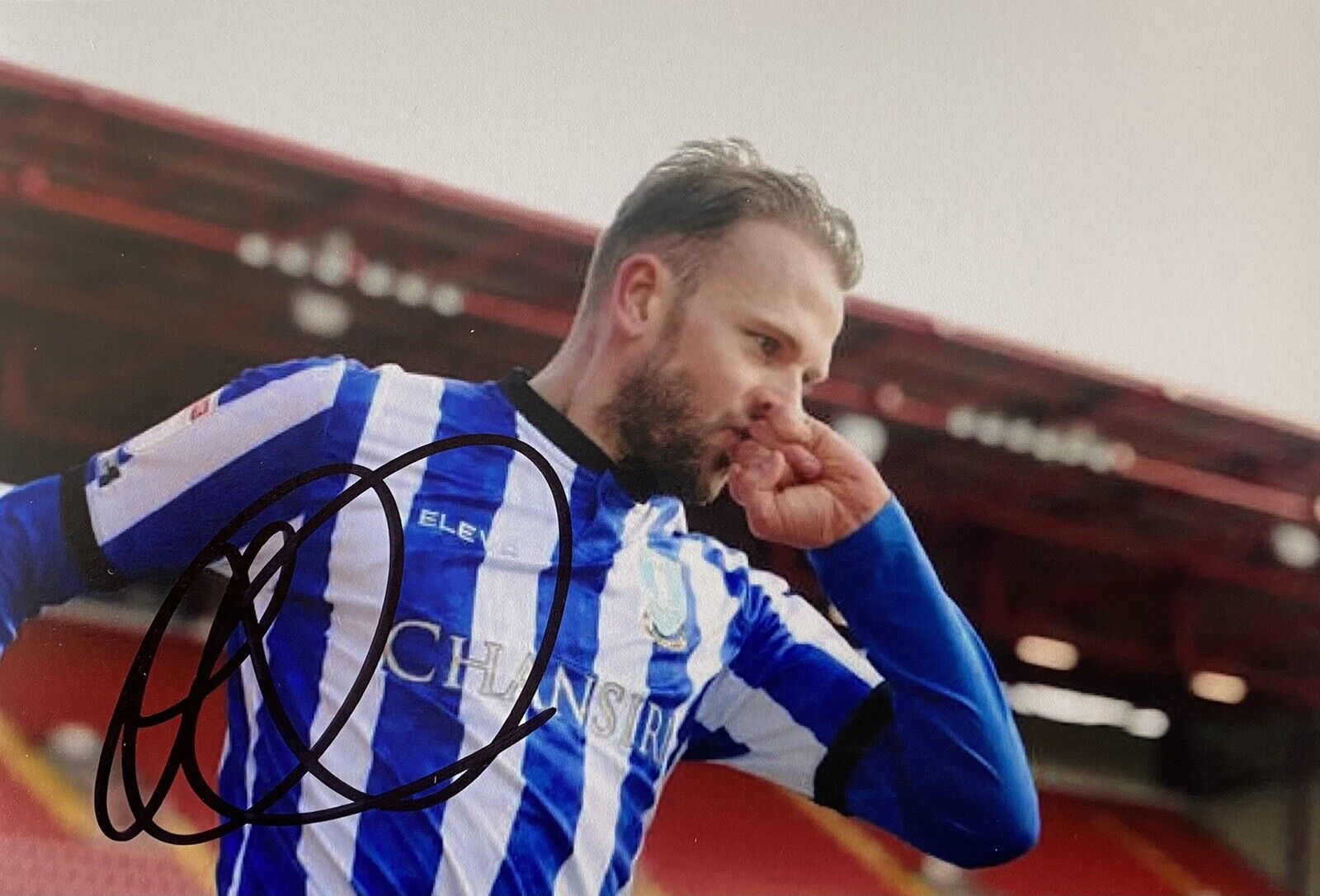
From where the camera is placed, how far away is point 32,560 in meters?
1.66

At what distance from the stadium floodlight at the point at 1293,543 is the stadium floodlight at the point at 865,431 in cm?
71

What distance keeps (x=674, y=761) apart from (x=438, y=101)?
86 cm

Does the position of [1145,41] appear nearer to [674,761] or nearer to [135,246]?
[674,761]

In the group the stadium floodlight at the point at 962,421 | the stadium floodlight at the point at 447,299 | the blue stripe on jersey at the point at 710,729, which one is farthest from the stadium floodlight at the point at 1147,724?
the stadium floodlight at the point at 447,299

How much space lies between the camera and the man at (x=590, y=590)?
161 cm

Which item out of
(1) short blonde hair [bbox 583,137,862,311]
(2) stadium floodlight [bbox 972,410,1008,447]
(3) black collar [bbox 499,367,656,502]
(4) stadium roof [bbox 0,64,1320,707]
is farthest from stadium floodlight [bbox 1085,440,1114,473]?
(3) black collar [bbox 499,367,656,502]

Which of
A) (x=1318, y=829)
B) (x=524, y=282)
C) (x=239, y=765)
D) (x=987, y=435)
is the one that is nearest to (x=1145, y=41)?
(x=987, y=435)

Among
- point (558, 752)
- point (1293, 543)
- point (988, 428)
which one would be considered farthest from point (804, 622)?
point (1293, 543)

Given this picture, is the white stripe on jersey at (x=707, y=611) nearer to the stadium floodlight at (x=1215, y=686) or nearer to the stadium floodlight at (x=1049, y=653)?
the stadium floodlight at (x=1049, y=653)

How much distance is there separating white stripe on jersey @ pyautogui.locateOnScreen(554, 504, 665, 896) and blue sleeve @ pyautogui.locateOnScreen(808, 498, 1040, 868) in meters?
0.19

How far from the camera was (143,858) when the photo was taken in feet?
5.97

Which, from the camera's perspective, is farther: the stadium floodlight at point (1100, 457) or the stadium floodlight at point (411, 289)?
the stadium floodlight at point (1100, 457)

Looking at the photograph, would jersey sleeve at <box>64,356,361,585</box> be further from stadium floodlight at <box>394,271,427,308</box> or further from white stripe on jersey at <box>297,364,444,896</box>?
stadium floodlight at <box>394,271,427,308</box>

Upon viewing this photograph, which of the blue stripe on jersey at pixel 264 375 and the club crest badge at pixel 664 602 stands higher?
the blue stripe on jersey at pixel 264 375
